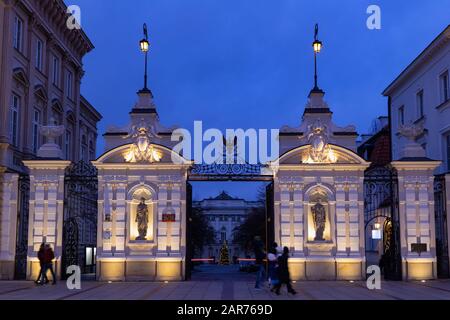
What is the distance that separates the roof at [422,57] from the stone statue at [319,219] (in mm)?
11623

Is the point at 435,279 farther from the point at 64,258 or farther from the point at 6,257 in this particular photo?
the point at 6,257

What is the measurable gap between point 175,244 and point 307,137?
7146 mm

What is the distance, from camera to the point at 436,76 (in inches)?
1384

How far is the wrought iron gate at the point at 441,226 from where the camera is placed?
27.7 meters

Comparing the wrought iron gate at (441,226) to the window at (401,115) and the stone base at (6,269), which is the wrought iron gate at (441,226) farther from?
the stone base at (6,269)

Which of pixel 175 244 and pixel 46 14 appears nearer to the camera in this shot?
pixel 175 244

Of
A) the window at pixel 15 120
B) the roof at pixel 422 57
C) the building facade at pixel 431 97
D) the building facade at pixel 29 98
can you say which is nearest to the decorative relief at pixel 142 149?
the building facade at pixel 29 98

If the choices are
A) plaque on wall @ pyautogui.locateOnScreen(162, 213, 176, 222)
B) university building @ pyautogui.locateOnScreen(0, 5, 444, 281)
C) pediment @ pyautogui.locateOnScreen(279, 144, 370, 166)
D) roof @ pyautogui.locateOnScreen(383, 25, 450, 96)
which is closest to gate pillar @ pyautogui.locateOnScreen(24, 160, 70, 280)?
university building @ pyautogui.locateOnScreen(0, 5, 444, 281)

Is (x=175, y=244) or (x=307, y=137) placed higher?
(x=307, y=137)

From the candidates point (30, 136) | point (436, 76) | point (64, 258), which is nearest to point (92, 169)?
point (64, 258)

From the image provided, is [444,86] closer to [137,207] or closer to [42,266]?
[137,207]

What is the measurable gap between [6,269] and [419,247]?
16928 mm

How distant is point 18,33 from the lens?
1315 inches
